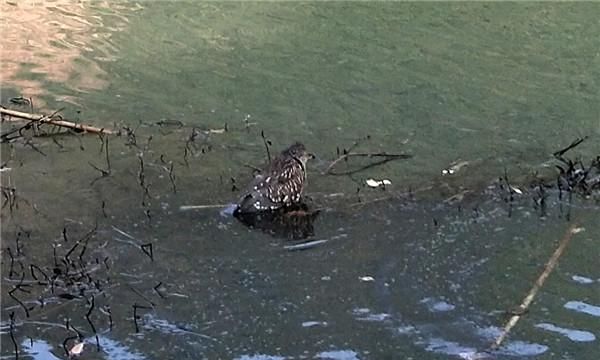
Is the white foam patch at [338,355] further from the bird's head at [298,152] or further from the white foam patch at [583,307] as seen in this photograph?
the bird's head at [298,152]

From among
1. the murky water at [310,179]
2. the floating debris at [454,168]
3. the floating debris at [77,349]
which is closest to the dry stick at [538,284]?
the murky water at [310,179]

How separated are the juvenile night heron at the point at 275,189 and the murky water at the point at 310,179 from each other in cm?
17

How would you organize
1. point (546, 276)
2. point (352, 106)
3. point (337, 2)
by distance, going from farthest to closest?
point (337, 2)
point (352, 106)
point (546, 276)

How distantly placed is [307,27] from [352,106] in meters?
2.38

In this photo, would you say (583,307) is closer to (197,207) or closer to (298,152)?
(298,152)

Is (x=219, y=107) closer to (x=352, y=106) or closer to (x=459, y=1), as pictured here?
(x=352, y=106)

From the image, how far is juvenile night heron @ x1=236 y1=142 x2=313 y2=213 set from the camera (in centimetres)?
676

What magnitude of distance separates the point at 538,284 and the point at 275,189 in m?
1.70

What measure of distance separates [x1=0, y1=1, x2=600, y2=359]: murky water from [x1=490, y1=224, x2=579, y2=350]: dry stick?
38mm

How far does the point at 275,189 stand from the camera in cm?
680

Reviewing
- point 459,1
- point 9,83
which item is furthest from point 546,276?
point 459,1

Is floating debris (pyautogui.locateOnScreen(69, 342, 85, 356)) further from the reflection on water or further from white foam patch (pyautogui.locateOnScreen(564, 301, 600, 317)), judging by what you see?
the reflection on water

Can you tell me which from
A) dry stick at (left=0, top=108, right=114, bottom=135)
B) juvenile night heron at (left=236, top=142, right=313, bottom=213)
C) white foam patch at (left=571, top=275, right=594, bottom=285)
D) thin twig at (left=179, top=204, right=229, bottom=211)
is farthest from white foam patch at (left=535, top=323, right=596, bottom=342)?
dry stick at (left=0, top=108, right=114, bottom=135)

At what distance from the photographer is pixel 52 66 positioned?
32.4ft
